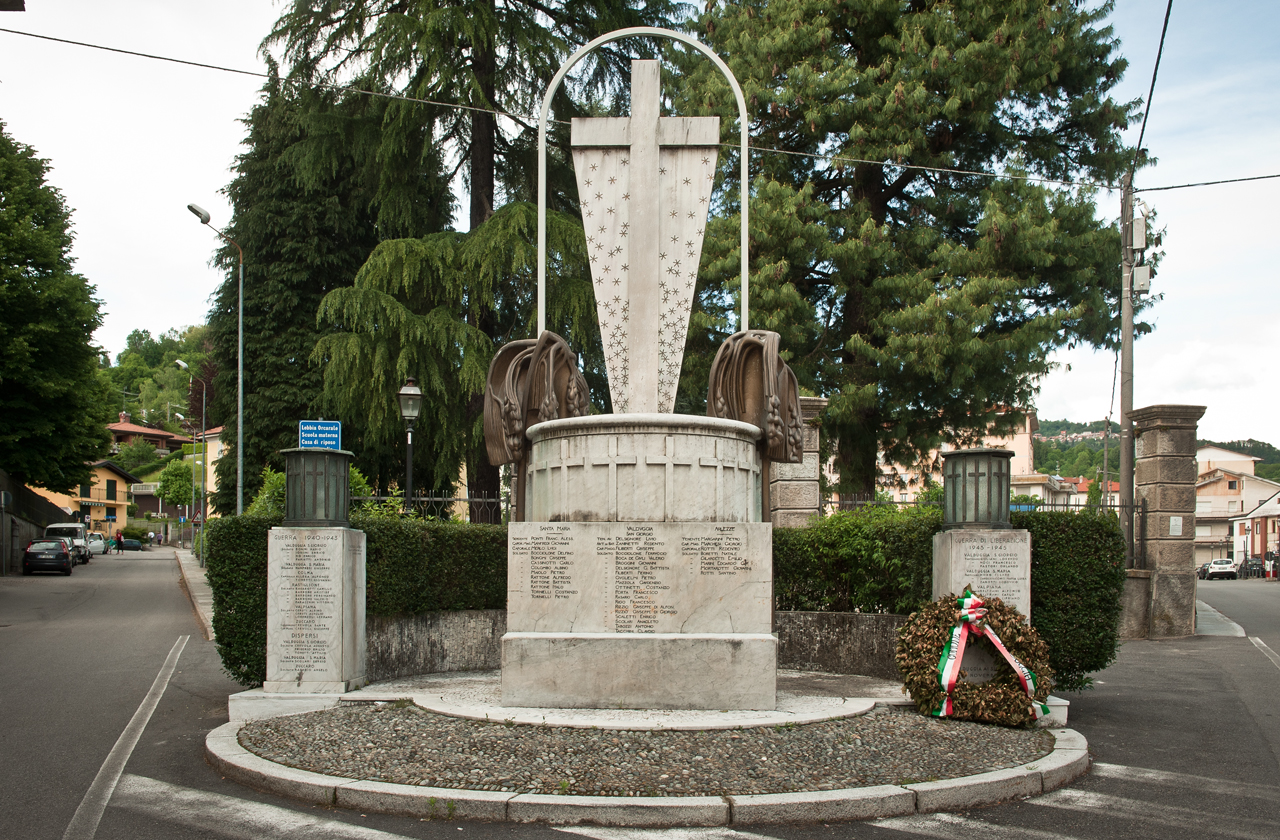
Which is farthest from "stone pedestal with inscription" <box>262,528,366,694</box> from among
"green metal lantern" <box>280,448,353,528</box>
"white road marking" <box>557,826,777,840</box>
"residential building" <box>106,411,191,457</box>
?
"residential building" <box>106,411,191,457</box>

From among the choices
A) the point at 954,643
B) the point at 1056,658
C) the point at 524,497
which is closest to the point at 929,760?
the point at 954,643

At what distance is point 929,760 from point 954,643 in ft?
5.10

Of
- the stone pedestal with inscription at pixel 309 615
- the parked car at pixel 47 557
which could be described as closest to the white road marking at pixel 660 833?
the stone pedestal with inscription at pixel 309 615

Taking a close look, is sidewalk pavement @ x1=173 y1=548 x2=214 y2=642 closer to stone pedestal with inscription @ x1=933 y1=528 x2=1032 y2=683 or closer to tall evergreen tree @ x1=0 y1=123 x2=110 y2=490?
tall evergreen tree @ x1=0 y1=123 x2=110 y2=490

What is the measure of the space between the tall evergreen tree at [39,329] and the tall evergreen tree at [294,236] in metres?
6.47

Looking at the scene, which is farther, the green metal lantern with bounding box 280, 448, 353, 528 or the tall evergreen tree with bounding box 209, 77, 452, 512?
the tall evergreen tree with bounding box 209, 77, 452, 512

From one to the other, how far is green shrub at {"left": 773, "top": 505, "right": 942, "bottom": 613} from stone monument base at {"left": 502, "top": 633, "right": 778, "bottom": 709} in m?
2.60

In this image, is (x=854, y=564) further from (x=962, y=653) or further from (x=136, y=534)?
(x=136, y=534)

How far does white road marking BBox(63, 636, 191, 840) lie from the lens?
5410mm

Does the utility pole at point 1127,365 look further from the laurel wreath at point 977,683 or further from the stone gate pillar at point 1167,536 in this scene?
the laurel wreath at point 977,683

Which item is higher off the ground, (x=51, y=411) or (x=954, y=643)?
(x=51, y=411)

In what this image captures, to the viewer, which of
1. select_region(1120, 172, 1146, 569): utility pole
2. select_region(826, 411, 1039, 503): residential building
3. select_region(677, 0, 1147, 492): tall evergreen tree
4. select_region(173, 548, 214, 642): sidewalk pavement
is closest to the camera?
select_region(173, 548, 214, 642): sidewalk pavement

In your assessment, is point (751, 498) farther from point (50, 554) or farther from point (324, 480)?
point (50, 554)

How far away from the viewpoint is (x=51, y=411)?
31.2 meters
